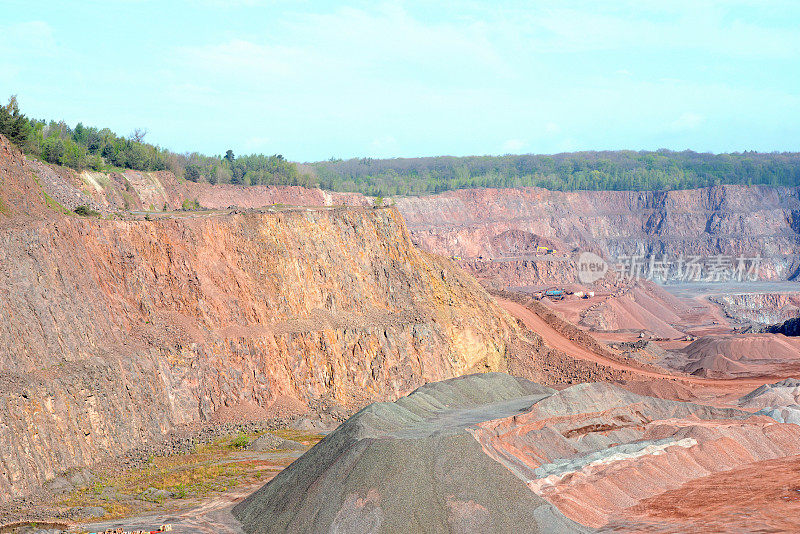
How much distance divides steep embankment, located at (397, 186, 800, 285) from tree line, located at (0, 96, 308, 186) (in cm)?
2769

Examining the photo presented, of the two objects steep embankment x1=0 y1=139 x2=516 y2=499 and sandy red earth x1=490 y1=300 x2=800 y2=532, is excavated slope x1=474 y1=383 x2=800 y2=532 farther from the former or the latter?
steep embankment x1=0 y1=139 x2=516 y2=499

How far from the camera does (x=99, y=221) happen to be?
1763 inches

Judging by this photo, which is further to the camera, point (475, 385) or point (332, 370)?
point (332, 370)

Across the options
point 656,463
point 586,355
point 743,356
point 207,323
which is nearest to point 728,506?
point 656,463

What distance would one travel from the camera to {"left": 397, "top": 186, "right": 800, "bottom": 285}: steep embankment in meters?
144

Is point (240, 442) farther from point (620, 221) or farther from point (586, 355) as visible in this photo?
point (620, 221)

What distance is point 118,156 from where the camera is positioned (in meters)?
85.1

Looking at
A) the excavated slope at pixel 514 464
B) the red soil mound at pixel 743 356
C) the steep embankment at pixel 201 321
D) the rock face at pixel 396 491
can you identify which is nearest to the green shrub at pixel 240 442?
the steep embankment at pixel 201 321

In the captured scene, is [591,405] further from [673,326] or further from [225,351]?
[673,326]

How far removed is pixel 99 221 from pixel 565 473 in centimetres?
2731

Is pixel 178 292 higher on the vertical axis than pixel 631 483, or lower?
higher

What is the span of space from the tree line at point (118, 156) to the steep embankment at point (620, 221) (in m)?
27.7

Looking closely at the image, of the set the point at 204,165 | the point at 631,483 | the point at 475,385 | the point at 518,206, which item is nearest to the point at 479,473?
the point at 631,483

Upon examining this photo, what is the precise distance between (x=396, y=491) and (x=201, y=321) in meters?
22.3
